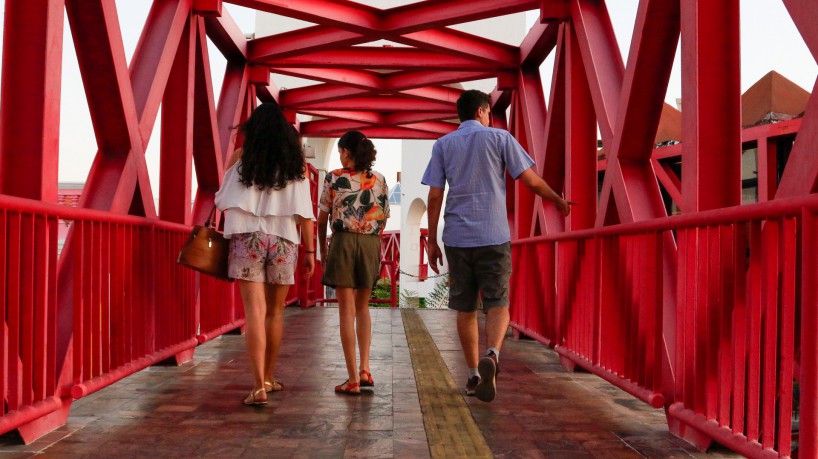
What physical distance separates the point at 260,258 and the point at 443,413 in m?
1.47

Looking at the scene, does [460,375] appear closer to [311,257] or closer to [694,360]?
[311,257]

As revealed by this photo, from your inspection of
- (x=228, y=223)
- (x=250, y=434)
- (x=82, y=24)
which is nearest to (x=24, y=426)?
(x=250, y=434)

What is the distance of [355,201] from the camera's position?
5.40m

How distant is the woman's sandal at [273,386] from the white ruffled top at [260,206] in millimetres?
1012

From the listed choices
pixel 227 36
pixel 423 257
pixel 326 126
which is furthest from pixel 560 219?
pixel 423 257

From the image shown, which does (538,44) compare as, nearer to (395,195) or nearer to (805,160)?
(805,160)

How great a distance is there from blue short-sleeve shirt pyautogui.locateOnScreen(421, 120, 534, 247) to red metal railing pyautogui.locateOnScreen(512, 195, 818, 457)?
29.7 inches

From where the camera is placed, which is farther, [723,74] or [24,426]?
[723,74]

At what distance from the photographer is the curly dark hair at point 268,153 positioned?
4.94 meters

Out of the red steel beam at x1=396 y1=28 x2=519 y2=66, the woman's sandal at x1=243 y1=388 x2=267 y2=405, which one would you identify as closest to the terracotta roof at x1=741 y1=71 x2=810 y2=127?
the red steel beam at x1=396 y1=28 x2=519 y2=66

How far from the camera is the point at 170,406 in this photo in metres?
4.85

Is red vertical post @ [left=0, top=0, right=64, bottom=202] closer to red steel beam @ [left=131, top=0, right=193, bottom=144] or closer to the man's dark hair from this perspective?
red steel beam @ [left=131, top=0, right=193, bottom=144]

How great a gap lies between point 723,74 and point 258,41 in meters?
7.13

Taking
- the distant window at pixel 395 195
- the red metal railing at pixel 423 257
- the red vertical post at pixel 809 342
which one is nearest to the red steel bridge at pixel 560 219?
the red vertical post at pixel 809 342
